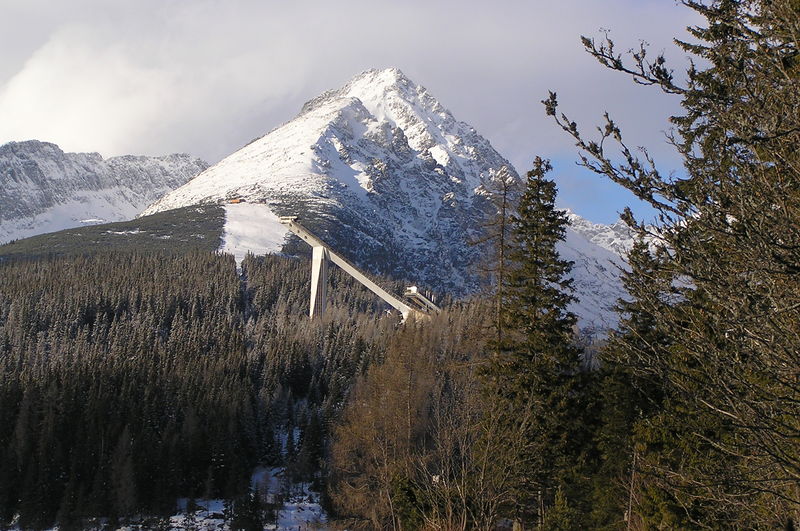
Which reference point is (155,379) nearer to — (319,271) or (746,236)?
(319,271)

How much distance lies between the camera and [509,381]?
899 inches

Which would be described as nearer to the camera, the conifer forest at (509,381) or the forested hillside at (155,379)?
the conifer forest at (509,381)

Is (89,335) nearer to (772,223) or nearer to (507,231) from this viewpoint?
(507,231)

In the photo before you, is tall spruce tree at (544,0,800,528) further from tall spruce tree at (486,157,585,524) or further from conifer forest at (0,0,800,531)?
tall spruce tree at (486,157,585,524)

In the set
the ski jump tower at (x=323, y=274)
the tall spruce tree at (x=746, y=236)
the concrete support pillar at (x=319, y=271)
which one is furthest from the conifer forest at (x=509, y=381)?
the concrete support pillar at (x=319, y=271)

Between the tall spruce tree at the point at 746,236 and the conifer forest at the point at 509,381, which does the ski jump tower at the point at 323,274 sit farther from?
the tall spruce tree at the point at 746,236

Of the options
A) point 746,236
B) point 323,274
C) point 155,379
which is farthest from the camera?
point 155,379

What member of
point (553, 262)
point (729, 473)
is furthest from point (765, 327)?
point (553, 262)

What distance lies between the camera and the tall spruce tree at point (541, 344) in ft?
74.1

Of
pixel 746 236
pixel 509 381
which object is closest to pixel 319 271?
pixel 509 381

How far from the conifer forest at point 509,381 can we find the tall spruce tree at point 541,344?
9 centimetres

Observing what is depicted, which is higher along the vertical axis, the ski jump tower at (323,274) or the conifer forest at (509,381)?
the ski jump tower at (323,274)

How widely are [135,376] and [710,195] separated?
84150 millimetres

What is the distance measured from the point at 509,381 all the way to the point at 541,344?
157cm
